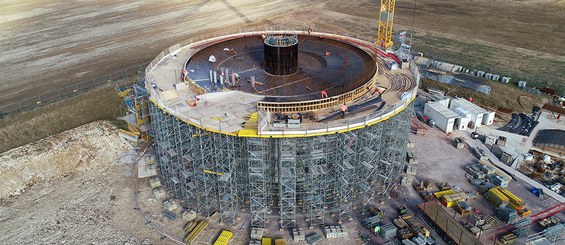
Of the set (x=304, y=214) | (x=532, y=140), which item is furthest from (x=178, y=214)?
(x=532, y=140)

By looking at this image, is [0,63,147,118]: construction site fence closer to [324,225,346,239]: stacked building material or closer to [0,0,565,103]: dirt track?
[0,0,565,103]: dirt track

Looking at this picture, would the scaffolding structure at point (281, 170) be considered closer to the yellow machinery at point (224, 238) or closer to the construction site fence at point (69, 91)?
the yellow machinery at point (224, 238)

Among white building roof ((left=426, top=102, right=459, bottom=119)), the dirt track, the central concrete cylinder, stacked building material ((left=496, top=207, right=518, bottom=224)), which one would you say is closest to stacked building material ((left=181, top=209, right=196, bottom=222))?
the central concrete cylinder

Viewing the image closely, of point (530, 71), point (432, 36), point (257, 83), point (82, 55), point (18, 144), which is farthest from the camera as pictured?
point (432, 36)

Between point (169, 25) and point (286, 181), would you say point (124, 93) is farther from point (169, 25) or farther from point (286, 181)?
point (169, 25)

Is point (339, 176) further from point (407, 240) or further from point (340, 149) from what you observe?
point (407, 240)
